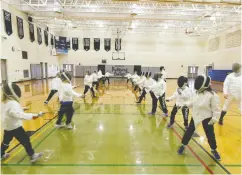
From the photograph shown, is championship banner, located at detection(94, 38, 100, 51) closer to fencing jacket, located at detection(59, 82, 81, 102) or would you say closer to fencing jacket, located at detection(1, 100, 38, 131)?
fencing jacket, located at detection(59, 82, 81, 102)

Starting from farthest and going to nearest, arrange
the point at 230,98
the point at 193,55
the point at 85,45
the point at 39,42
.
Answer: the point at 193,55, the point at 85,45, the point at 39,42, the point at 230,98

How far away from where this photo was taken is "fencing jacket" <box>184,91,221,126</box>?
2840 mm

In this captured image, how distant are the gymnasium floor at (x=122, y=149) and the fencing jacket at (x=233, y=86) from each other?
3.12 ft

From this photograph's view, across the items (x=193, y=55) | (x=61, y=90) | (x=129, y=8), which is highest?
(x=129, y=8)

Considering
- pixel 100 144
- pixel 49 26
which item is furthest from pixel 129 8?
pixel 100 144

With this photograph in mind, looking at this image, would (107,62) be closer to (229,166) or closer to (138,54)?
(138,54)

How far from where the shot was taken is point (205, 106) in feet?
9.61

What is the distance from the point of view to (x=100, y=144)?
3650 millimetres

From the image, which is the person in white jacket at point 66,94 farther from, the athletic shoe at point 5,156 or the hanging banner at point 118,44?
the hanging banner at point 118,44

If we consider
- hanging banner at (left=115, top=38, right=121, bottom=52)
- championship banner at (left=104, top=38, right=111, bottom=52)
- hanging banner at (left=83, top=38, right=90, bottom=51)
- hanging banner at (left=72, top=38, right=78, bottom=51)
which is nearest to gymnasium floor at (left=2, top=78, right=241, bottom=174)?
hanging banner at (left=83, top=38, right=90, bottom=51)

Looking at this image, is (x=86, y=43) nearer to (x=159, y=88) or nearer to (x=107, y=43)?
(x=107, y=43)

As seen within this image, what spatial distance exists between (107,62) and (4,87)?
23.6 meters

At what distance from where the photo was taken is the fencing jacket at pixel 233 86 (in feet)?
14.4

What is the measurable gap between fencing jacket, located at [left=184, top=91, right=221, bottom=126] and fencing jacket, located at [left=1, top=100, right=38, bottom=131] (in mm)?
2638
